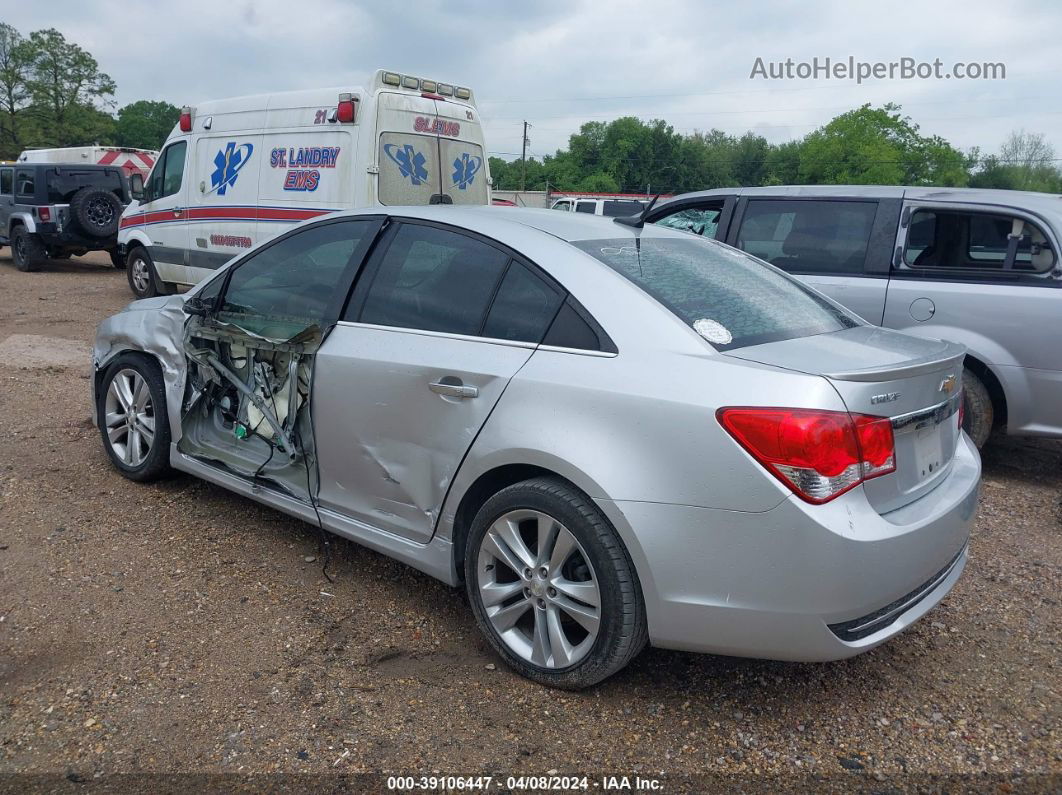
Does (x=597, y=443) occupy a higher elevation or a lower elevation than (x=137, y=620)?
higher

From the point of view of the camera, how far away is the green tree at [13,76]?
201ft

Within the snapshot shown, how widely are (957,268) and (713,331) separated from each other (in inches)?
131

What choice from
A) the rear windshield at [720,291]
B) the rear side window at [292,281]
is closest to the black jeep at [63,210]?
the rear side window at [292,281]

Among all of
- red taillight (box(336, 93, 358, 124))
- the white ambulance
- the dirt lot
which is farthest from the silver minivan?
red taillight (box(336, 93, 358, 124))

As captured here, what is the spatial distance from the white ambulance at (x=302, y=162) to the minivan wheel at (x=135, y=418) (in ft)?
14.5

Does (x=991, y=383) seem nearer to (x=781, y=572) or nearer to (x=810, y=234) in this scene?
(x=810, y=234)

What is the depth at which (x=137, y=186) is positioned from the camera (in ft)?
39.4

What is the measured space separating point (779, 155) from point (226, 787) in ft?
272

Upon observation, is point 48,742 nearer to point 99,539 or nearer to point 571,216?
point 99,539

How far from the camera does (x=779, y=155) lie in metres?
78.4

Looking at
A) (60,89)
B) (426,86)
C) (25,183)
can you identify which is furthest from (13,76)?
(426,86)

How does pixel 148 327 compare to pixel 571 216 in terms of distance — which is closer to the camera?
pixel 571 216

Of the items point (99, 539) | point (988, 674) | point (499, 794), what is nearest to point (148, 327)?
point (99, 539)

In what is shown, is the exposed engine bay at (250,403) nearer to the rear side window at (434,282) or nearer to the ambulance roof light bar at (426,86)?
the rear side window at (434,282)
